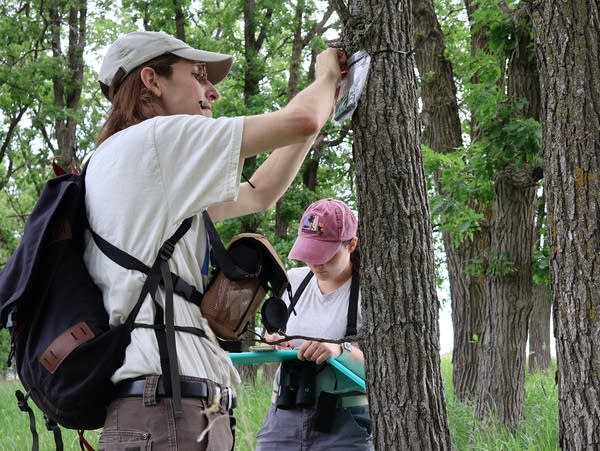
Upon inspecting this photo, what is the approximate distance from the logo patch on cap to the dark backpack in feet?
4.69

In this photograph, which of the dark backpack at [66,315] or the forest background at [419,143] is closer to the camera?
the dark backpack at [66,315]

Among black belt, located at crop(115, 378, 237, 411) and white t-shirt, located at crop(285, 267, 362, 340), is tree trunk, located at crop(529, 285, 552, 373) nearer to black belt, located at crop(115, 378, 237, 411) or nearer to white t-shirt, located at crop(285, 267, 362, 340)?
white t-shirt, located at crop(285, 267, 362, 340)

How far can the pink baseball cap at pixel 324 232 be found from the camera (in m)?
3.80

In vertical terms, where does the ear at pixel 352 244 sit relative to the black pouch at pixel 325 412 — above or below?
above

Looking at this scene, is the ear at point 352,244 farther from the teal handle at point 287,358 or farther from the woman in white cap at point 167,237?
the woman in white cap at point 167,237

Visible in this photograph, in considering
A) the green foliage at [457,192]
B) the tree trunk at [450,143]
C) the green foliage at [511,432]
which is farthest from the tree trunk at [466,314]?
the green foliage at [457,192]

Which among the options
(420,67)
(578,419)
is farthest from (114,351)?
(420,67)

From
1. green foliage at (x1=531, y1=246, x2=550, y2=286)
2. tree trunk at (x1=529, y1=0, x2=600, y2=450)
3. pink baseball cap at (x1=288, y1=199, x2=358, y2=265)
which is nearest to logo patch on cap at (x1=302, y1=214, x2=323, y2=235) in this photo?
pink baseball cap at (x1=288, y1=199, x2=358, y2=265)

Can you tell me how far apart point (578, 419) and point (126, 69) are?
2.28 meters

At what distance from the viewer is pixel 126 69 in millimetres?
2693

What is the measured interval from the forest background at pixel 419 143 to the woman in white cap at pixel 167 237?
2.43ft

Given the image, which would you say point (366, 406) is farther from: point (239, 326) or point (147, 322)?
point (147, 322)

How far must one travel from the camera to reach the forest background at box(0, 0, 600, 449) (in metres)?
3.21

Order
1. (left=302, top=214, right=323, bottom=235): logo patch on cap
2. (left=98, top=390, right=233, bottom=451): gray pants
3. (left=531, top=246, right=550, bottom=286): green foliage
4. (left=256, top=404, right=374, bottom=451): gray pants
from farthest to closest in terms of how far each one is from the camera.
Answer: (left=531, top=246, right=550, bottom=286): green foliage, (left=302, top=214, right=323, bottom=235): logo patch on cap, (left=256, top=404, right=374, bottom=451): gray pants, (left=98, top=390, right=233, bottom=451): gray pants
